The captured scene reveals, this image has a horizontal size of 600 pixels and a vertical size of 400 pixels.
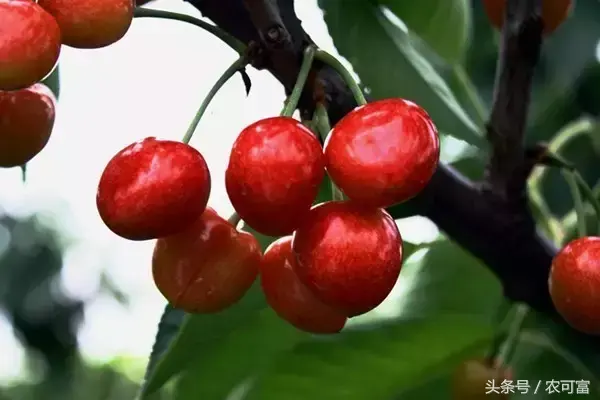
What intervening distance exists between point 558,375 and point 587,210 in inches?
5.8

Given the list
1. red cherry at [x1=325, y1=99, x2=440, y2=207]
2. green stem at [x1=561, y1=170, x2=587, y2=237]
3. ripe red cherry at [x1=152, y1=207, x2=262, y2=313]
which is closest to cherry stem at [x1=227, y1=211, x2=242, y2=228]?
ripe red cherry at [x1=152, y1=207, x2=262, y2=313]

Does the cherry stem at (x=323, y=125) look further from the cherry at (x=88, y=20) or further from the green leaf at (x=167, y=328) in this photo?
the green leaf at (x=167, y=328)

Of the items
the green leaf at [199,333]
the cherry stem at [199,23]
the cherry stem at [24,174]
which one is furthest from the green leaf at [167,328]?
the cherry stem at [199,23]

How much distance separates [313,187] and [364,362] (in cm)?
30

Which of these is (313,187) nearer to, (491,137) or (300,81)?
(300,81)

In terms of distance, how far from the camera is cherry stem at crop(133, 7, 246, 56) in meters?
0.41

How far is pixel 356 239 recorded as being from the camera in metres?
0.36

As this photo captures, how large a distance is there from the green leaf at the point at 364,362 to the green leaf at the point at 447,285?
73 millimetres

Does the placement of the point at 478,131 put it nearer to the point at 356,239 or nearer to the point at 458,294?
the point at 458,294

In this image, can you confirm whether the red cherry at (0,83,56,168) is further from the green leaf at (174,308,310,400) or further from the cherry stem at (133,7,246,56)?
the green leaf at (174,308,310,400)

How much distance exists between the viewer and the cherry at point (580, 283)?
48 centimetres

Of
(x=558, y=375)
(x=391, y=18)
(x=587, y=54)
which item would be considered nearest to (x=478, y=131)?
(x=391, y=18)

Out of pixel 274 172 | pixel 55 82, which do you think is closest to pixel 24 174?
pixel 55 82

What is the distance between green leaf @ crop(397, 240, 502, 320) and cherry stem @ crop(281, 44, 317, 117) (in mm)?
349
